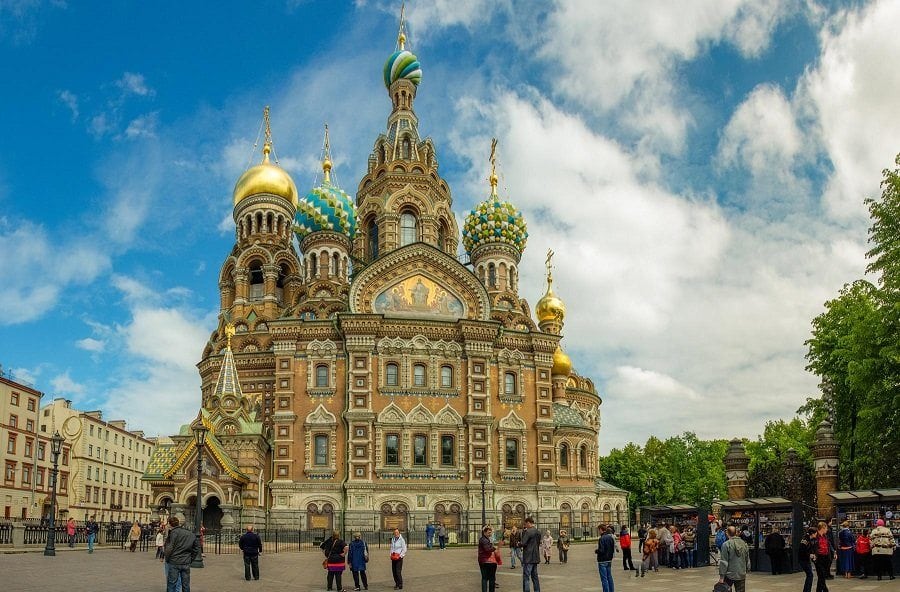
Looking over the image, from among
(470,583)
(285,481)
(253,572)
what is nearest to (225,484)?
(285,481)

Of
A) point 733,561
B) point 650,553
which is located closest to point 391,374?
point 650,553

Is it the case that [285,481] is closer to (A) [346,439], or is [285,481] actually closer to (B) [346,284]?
(A) [346,439]

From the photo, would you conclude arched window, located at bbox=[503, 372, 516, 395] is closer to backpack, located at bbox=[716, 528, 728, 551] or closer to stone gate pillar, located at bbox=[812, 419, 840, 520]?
stone gate pillar, located at bbox=[812, 419, 840, 520]

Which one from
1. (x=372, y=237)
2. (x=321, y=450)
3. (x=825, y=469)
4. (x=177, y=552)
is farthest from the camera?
(x=372, y=237)

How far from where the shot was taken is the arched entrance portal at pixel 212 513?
43.3 m

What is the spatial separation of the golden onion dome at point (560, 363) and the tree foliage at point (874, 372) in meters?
25.7

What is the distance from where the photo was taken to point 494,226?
56.5m

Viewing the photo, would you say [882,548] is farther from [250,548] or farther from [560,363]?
[560,363]

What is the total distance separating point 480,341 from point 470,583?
27865 mm

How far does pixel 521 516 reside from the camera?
47.7 m

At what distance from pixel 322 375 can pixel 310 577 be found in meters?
24.9

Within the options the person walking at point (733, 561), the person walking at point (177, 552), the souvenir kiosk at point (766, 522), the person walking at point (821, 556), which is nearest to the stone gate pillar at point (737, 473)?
the souvenir kiosk at point (766, 522)

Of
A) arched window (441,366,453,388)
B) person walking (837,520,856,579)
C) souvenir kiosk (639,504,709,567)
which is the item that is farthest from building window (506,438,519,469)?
person walking (837,520,856,579)

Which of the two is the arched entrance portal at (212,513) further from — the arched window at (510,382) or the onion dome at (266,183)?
the onion dome at (266,183)
